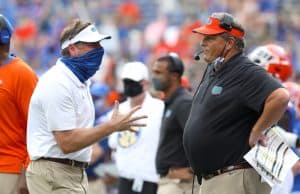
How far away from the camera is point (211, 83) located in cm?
739

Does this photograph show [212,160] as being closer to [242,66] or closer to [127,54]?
[242,66]

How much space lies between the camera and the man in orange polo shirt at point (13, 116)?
7.73 m

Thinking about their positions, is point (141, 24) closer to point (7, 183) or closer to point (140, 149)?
point (140, 149)

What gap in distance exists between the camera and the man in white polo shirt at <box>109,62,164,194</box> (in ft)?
32.9

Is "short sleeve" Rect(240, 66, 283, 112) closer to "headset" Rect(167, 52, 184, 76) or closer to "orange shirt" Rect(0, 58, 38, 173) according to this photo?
"orange shirt" Rect(0, 58, 38, 173)

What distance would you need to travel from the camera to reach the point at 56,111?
7.25 metres

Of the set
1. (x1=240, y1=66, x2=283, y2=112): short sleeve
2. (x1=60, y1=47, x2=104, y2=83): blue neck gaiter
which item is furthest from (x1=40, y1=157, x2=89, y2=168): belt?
(x1=240, y1=66, x2=283, y2=112): short sleeve

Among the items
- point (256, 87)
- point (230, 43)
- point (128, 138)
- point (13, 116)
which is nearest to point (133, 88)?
point (128, 138)

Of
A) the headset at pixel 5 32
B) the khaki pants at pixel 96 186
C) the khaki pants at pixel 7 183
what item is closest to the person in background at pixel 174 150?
the khaki pants at pixel 7 183

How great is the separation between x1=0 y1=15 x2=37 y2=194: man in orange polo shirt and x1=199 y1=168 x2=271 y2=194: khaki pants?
1572 millimetres

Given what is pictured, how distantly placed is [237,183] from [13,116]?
6.21 ft

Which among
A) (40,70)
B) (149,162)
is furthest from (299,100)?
(40,70)

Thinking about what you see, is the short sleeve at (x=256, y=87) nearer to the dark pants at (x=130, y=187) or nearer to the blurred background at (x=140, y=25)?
the dark pants at (x=130, y=187)

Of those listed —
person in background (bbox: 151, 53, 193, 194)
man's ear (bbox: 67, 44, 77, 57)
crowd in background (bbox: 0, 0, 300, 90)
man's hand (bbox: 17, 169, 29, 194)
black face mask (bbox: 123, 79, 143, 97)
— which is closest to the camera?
man's ear (bbox: 67, 44, 77, 57)
